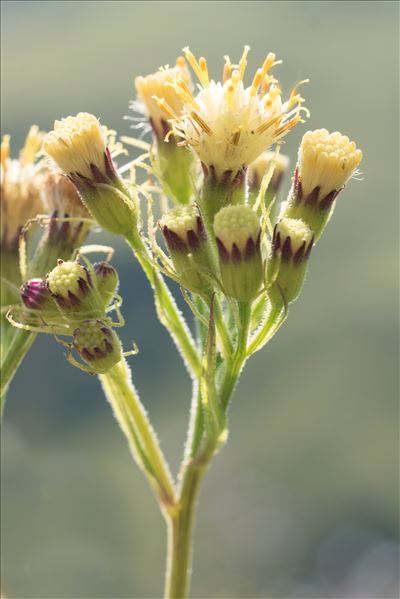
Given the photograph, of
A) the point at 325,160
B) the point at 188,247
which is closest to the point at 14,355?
the point at 188,247

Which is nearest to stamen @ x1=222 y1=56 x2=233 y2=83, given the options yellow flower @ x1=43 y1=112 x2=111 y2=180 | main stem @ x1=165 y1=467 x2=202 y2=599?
yellow flower @ x1=43 y1=112 x2=111 y2=180

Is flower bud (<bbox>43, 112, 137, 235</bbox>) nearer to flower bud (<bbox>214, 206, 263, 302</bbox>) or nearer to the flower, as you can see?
flower bud (<bbox>214, 206, 263, 302</bbox>)

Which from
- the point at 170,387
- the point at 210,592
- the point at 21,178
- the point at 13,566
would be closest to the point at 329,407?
the point at 170,387

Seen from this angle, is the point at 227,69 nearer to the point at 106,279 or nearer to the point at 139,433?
the point at 106,279

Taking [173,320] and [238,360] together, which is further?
[173,320]

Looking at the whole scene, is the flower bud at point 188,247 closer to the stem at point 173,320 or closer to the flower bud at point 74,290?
the stem at point 173,320

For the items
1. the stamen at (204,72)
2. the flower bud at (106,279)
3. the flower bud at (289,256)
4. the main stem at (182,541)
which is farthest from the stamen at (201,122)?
the main stem at (182,541)
